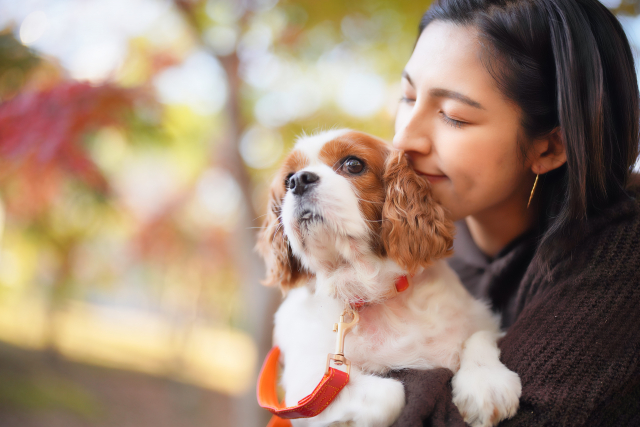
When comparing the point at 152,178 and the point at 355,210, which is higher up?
the point at 355,210

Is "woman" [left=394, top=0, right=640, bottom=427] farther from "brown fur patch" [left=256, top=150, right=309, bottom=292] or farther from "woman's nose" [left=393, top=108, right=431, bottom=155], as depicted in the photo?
"brown fur patch" [left=256, top=150, right=309, bottom=292]

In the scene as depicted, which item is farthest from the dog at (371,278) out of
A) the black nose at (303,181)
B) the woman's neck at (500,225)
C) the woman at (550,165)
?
the woman's neck at (500,225)

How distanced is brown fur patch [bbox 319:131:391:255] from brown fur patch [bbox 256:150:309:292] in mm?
140

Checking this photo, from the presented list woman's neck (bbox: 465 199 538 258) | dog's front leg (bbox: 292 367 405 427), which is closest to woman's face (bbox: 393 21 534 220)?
woman's neck (bbox: 465 199 538 258)

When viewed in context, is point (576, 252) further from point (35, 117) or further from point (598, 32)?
point (35, 117)

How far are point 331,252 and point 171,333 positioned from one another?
555 inches

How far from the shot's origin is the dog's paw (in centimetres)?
150

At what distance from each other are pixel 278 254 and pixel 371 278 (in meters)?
0.48

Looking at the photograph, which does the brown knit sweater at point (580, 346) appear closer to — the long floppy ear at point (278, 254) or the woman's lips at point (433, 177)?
the woman's lips at point (433, 177)

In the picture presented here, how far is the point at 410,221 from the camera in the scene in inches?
70.5

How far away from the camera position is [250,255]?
4.12 meters

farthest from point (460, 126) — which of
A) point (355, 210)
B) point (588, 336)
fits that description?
point (588, 336)

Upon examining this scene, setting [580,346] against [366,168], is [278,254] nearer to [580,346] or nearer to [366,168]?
[366,168]

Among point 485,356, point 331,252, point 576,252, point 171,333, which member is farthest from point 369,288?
point 171,333
